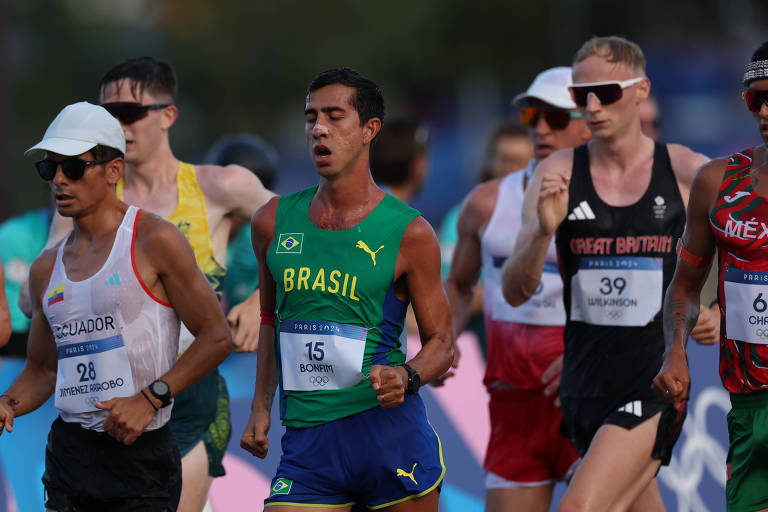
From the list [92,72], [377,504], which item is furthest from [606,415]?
[92,72]

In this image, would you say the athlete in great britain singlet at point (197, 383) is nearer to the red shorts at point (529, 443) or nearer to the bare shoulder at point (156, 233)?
the bare shoulder at point (156, 233)

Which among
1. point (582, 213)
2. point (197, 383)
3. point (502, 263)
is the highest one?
point (582, 213)

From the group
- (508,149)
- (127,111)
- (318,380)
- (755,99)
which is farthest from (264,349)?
(508,149)

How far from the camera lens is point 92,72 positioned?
129 ft

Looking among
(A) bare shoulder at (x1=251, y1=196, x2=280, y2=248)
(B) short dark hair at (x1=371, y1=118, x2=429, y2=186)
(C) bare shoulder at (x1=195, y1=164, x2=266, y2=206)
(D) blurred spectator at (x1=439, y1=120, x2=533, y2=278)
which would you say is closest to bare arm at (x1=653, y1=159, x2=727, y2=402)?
(A) bare shoulder at (x1=251, y1=196, x2=280, y2=248)

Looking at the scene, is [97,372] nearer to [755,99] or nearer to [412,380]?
[412,380]

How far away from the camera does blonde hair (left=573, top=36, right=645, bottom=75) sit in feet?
21.5

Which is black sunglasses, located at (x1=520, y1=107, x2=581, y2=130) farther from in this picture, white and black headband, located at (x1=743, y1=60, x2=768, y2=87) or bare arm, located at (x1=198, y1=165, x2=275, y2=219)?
white and black headband, located at (x1=743, y1=60, x2=768, y2=87)

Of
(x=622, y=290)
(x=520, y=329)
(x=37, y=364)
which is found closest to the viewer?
(x=37, y=364)

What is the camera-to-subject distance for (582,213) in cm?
637

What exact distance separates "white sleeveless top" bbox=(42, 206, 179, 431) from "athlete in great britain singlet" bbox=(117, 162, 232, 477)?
1.15 meters

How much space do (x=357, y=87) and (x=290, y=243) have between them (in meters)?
0.64

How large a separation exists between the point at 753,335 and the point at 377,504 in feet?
4.88

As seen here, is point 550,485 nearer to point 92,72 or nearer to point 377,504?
point 377,504
